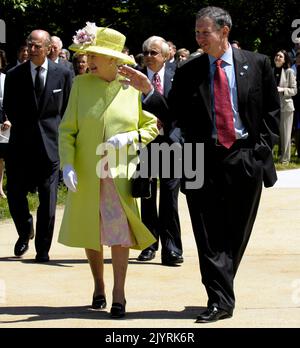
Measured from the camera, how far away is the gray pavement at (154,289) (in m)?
7.96

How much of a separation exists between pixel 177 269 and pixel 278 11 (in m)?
19.8

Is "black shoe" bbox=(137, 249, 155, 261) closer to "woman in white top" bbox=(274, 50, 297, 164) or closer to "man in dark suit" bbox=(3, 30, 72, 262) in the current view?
"man in dark suit" bbox=(3, 30, 72, 262)

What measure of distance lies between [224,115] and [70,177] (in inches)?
44.5

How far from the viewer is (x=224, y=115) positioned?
798 cm

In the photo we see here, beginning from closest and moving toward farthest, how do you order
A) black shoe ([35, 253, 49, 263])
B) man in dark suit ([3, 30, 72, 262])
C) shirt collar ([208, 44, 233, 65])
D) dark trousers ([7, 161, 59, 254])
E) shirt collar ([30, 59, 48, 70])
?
shirt collar ([208, 44, 233, 65]) < black shoe ([35, 253, 49, 263]) < dark trousers ([7, 161, 59, 254]) < man in dark suit ([3, 30, 72, 262]) < shirt collar ([30, 59, 48, 70])

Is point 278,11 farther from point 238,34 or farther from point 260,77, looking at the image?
point 260,77

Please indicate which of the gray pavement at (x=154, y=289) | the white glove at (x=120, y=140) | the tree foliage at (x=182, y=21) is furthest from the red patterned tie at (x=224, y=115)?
the tree foliage at (x=182, y=21)

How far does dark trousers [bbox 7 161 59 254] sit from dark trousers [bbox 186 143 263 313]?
2739 millimetres

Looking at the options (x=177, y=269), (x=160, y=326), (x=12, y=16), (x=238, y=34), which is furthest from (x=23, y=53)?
(x=238, y=34)

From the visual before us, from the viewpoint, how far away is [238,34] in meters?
29.2

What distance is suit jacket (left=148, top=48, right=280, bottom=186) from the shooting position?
26.3ft

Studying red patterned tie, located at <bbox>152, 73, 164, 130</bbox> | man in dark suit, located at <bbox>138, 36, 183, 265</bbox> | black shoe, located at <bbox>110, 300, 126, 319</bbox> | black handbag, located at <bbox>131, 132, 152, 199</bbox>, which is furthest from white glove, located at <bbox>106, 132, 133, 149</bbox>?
red patterned tie, located at <bbox>152, 73, 164, 130</bbox>

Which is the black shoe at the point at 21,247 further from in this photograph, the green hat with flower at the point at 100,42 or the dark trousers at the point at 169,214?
the green hat with flower at the point at 100,42

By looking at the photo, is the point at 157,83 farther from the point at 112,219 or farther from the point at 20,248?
the point at 112,219
